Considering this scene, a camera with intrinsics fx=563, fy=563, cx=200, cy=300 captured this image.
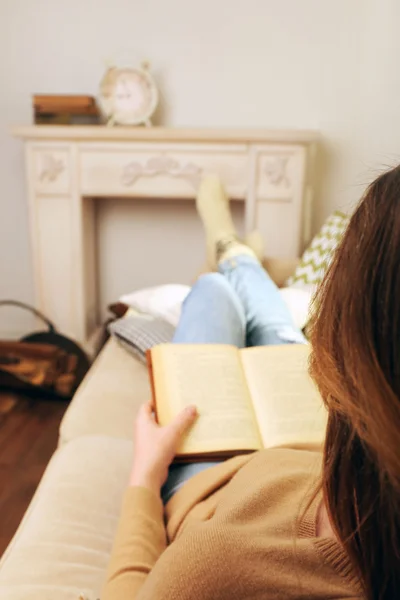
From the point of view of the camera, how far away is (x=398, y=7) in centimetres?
191

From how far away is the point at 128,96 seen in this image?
2279 mm

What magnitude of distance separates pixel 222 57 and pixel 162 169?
59cm

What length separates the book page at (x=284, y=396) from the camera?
97 centimetres

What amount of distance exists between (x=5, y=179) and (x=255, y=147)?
118 cm

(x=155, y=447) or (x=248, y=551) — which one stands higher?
(x=248, y=551)

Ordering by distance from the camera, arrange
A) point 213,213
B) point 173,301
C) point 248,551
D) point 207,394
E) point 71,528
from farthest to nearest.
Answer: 1. point 213,213
2. point 173,301
3. point 207,394
4. point 71,528
5. point 248,551

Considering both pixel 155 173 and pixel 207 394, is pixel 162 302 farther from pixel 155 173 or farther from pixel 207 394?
pixel 207 394

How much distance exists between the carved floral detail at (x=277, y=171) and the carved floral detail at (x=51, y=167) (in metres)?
0.82

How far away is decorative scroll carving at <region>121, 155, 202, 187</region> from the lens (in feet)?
7.21

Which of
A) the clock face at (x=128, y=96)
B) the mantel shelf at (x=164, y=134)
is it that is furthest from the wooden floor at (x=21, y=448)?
the clock face at (x=128, y=96)

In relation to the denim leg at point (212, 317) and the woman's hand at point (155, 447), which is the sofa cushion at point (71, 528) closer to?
the woman's hand at point (155, 447)

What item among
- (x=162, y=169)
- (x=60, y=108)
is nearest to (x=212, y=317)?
(x=162, y=169)

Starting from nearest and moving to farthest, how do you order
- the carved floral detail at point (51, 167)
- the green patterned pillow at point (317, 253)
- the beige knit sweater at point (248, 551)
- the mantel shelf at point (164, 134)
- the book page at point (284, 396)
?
the beige knit sweater at point (248, 551) < the book page at point (284, 396) < the green patterned pillow at point (317, 253) < the mantel shelf at point (164, 134) < the carved floral detail at point (51, 167)

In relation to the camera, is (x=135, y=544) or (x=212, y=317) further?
(x=212, y=317)
